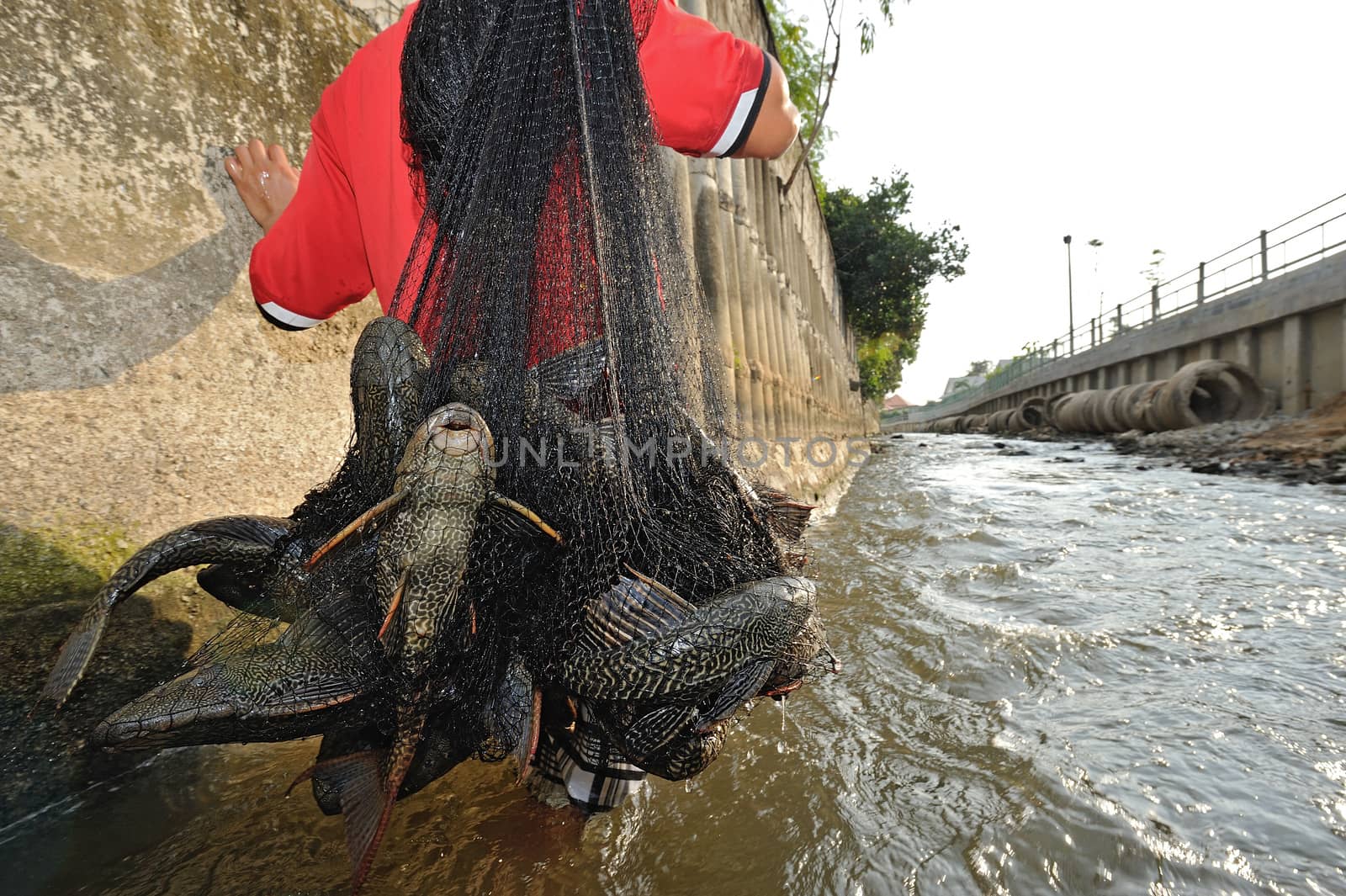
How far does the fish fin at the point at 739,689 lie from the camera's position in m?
1.07

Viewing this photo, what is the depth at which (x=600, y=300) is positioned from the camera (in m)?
1.22

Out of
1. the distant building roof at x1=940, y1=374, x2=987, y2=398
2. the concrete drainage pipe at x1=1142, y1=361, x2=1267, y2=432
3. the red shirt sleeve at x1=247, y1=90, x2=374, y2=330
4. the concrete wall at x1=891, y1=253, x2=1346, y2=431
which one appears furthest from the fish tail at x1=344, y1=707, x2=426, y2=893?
the distant building roof at x1=940, y1=374, x2=987, y2=398

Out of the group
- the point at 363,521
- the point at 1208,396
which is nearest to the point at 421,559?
the point at 363,521

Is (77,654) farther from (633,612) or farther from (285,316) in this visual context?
(285,316)

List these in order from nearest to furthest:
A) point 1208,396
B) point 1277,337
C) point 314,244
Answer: point 314,244, point 1277,337, point 1208,396

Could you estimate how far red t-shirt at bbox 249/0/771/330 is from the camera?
1.51m

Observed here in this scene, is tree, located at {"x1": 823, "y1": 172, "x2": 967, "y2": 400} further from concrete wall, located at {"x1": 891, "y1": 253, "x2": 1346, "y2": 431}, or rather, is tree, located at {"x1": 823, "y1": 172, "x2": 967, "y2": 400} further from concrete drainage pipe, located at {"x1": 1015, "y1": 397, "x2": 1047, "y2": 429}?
concrete wall, located at {"x1": 891, "y1": 253, "x2": 1346, "y2": 431}

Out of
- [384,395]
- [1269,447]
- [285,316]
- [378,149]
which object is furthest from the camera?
[1269,447]

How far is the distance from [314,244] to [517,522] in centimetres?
146

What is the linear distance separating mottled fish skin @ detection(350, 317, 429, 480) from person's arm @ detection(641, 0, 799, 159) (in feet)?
2.60

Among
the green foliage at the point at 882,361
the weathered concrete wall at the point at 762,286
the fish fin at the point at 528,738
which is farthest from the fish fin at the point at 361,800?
the green foliage at the point at 882,361

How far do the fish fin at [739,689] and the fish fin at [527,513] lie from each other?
39 centimetres

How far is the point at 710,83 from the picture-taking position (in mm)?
1515

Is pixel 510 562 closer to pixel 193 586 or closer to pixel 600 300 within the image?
pixel 600 300
